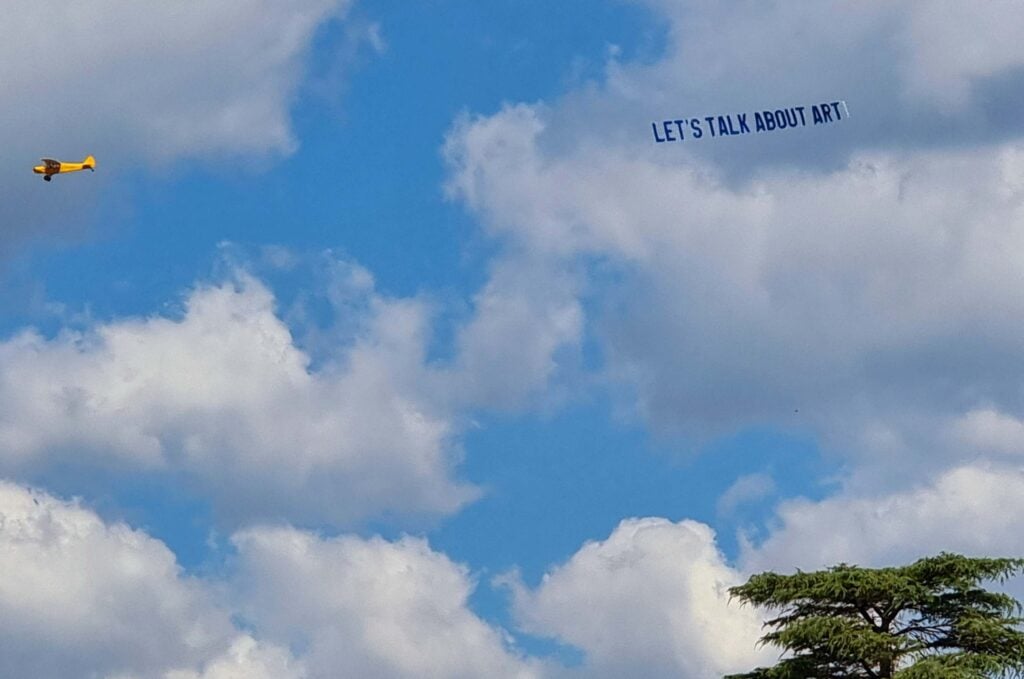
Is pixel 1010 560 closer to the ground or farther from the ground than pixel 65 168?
closer to the ground

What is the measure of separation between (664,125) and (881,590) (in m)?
30.7

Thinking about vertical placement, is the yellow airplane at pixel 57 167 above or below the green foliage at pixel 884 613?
above

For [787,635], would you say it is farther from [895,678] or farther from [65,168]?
[65,168]

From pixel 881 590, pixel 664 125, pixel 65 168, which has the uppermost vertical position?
pixel 65 168

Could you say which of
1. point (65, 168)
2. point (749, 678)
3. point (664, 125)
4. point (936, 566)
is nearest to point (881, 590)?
point (936, 566)

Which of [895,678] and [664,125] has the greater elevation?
[664,125]

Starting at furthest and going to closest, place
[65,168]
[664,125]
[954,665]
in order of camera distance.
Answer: [65,168] < [954,665] < [664,125]

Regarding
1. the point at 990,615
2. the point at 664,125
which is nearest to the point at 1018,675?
the point at 990,615

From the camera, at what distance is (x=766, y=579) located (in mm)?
100562

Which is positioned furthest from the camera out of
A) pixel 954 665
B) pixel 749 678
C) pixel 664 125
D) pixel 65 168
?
pixel 65 168

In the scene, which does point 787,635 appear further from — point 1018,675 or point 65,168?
point 65,168

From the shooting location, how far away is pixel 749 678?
105m

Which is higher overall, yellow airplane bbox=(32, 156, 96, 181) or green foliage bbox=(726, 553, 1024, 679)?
yellow airplane bbox=(32, 156, 96, 181)

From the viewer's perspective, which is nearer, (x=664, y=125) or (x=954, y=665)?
(x=664, y=125)
